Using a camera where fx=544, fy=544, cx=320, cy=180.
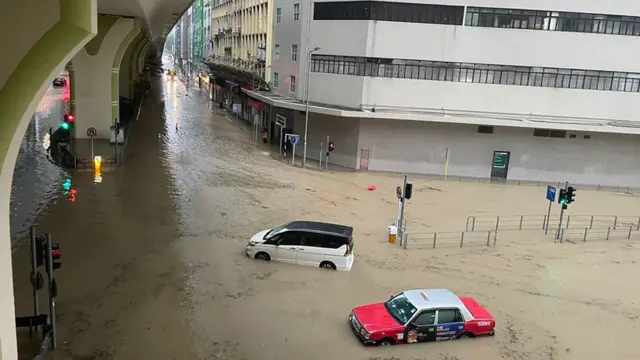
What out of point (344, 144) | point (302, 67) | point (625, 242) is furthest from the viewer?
point (302, 67)

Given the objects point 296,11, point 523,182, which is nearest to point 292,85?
point 296,11

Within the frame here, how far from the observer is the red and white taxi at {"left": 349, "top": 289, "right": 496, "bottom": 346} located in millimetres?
10273

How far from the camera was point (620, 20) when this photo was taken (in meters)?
26.5

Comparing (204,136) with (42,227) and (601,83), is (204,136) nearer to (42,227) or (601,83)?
(42,227)

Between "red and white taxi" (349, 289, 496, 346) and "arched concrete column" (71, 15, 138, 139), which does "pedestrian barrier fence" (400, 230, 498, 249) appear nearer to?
"red and white taxi" (349, 289, 496, 346)

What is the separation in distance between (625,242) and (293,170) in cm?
1427

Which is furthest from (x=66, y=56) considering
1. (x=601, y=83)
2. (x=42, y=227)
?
(x=601, y=83)

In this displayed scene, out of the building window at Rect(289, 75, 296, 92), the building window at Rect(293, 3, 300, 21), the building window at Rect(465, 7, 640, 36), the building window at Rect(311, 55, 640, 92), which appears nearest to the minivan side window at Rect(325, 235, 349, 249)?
the building window at Rect(311, 55, 640, 92)

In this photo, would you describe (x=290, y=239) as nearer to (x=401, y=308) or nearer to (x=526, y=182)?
(x=401, y=308)

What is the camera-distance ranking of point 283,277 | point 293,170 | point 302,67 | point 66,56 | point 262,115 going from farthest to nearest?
point 262,115
point 302,67
point 293,170
point 283,277
point 66,56

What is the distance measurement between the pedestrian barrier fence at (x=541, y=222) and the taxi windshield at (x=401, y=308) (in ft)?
26.6

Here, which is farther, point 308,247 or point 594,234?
point 594,234

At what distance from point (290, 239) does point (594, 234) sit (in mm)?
11585

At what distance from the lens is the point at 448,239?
56.6ft
